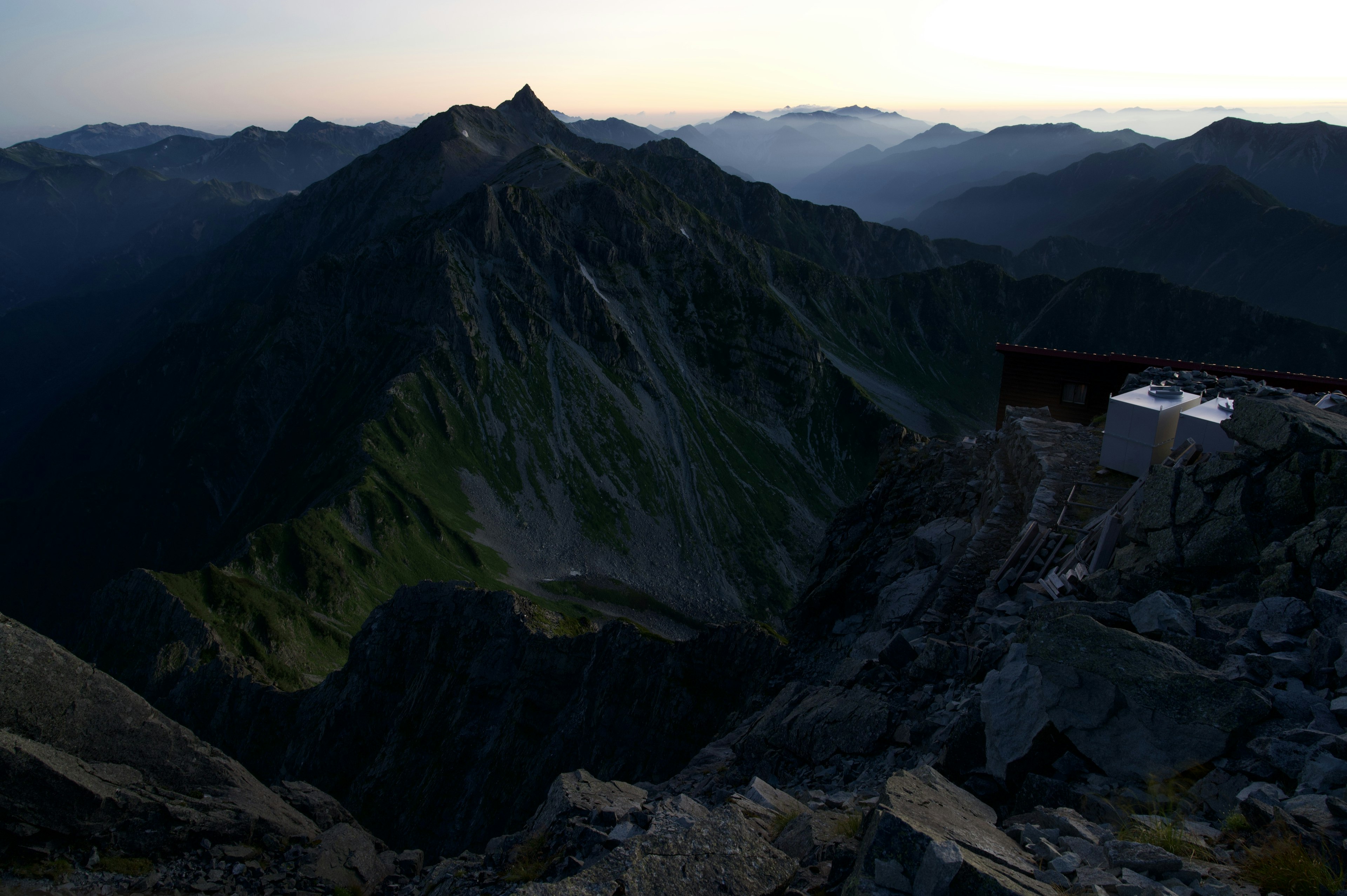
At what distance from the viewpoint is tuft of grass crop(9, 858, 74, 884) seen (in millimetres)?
15109

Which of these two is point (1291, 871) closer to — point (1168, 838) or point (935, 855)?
point (1168, 838)

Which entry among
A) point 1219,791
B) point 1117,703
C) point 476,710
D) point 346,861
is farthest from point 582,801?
point 476,710

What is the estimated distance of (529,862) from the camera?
14.6m

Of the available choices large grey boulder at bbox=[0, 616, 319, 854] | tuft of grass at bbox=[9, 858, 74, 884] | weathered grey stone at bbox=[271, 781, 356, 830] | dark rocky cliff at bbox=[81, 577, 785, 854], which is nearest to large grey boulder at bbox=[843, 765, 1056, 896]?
large grey boulder at bbox=[0, 616, 319, 854]

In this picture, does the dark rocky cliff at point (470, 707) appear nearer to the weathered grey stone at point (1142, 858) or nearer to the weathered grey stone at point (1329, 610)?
the weathered grey stone at point (1329, 610)

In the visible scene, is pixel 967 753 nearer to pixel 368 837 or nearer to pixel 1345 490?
pixel 1345 490

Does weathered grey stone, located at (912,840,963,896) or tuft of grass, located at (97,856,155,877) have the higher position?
weathered grey stone, located at (912,840,963,896)

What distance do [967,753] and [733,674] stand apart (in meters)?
30.3

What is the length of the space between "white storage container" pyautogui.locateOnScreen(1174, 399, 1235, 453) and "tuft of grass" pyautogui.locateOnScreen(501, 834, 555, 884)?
2097 centimetres

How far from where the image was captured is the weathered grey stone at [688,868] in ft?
34.6

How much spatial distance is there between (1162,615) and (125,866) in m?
22.3

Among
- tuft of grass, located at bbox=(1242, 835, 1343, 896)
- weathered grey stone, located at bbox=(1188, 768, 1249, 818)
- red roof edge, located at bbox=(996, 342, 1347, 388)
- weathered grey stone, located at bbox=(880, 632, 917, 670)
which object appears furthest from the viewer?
red roof edge, located at bbox=(996, 342, 1347, 388)

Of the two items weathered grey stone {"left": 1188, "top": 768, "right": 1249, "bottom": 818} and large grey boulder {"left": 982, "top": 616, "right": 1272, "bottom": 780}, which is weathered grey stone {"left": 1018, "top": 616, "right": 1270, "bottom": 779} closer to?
large grey boulder {"left": 982, "top": 616, "right": 1272, "bottom": 780}

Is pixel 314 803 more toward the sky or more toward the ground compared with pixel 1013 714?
more toward the ground
